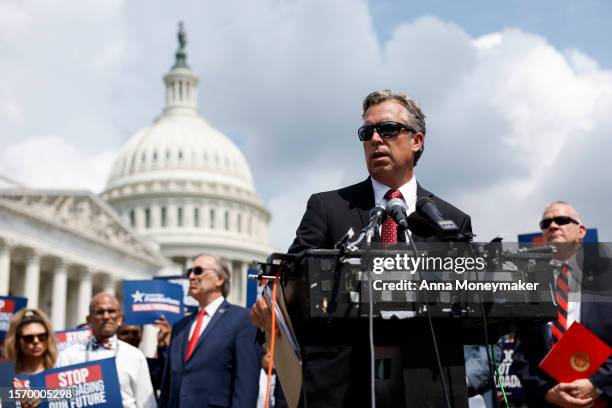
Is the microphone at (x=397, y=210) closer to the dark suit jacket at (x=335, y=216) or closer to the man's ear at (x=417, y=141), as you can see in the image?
the dark suit jacket at (x=335, y=216)

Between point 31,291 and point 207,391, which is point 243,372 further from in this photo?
point 31,291

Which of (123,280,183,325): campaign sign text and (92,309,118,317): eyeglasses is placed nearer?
(92,309,118,317): eyeglasses

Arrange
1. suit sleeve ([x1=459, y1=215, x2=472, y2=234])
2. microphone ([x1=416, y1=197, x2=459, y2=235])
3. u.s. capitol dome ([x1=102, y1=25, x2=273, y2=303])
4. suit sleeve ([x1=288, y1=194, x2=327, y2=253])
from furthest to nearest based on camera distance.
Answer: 1. u.s. capitol dome ([x1=102, y1=25, x2=273, y2=303])
2. suit sleeve ([x1=459, y1=215, x2=472, y2=234])
3. suit sleeve ([x1=288, y1=194, x2=327, y2=253])
4. microphone ([x1=416, y1=197, x2=459, y2=235])

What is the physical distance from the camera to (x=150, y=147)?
11306 centimetres

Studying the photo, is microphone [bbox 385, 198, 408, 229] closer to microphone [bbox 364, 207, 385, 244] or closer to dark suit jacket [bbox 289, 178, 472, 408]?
microphone [bbox 364, 207, 385, 244]

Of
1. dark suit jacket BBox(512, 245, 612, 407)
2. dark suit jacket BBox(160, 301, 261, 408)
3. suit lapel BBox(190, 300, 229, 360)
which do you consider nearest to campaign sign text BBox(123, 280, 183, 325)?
suit lapel BBox(190, 300, 229, 360)

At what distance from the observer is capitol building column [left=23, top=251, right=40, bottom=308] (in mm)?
60062

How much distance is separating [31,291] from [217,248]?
48353 mm

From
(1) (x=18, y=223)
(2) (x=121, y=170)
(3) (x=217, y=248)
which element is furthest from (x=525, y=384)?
(2) (x=121, y=170)

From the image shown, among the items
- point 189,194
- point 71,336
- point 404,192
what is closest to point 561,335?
point 404,192

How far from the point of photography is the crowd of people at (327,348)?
4430mm

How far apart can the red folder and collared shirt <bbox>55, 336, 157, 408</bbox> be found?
4643 millimetres

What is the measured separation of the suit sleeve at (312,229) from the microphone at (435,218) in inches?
20.7

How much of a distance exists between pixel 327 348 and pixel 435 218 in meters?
0.74
